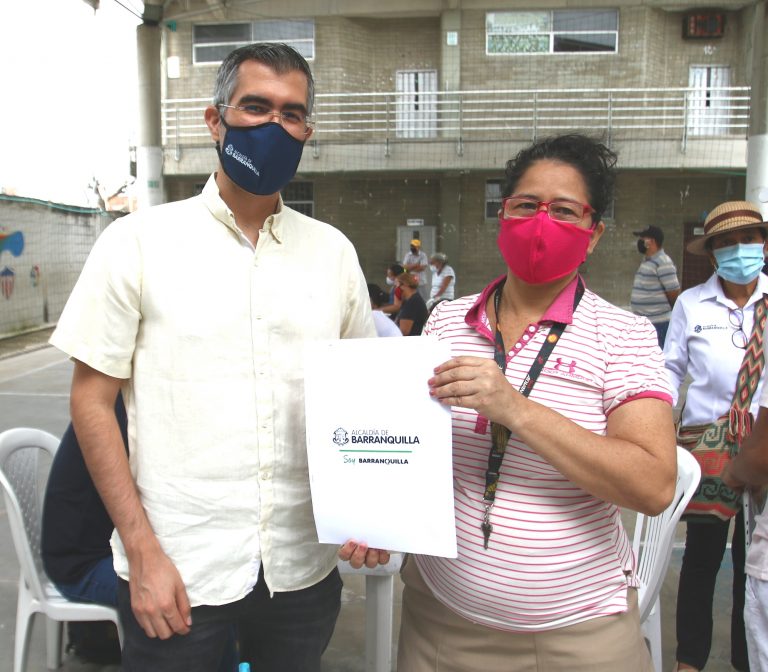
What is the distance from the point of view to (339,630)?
3.02m

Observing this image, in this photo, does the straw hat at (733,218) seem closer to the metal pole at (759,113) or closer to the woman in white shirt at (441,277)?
the metal pole at (759,113)

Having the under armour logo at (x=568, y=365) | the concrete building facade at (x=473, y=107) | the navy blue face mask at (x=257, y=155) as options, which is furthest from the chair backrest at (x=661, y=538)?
the concrete building facade at (x=473, y=107)

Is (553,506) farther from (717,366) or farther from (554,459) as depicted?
(717,366)

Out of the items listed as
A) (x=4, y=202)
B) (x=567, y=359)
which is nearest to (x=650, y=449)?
(x=567, y=359)

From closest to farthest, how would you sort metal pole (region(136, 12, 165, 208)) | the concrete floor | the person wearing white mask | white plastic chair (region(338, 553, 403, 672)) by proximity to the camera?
white plastic chair (region(338, 553, 403, 672)) → the person wearing white mask → the concrete floor → metal pole (region(136, 12, 165, 208))

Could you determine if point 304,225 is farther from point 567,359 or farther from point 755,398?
point 755,398

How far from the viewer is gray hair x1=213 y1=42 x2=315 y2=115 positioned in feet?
4.77

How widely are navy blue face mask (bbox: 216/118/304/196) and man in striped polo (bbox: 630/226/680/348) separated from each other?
210 inches

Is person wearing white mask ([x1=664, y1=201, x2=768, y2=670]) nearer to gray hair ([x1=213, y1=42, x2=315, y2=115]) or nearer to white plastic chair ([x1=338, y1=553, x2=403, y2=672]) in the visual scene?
white plastic chair ([x1=338, y1=553, x2=403, y2=672])

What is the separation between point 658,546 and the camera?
6.94 feet

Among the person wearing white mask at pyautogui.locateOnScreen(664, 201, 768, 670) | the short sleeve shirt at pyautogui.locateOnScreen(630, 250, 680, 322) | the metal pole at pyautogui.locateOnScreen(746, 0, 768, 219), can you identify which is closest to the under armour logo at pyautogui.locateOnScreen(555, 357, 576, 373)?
the person wearing white mask at pyautogui.locateOnScreen(664, 201, 768, 670)

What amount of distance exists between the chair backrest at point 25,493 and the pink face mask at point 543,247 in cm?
185

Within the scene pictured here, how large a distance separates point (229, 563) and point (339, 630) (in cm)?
179

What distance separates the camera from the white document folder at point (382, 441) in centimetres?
133
